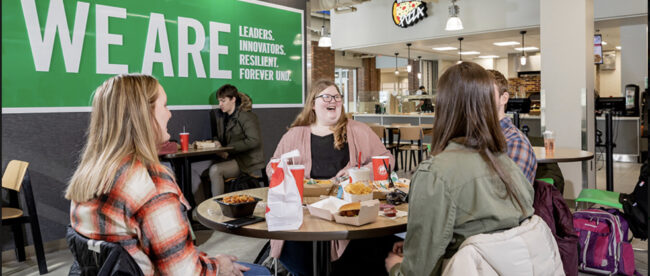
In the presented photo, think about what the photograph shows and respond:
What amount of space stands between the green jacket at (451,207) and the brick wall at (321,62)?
13818mm

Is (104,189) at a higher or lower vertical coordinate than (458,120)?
lower

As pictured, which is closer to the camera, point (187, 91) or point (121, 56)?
point (121, 56)

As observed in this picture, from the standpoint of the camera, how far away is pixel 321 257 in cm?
206

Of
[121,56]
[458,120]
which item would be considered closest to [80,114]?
[121,56]

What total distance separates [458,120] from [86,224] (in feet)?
3.74

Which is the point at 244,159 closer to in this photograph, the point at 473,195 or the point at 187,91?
the point at 187,91

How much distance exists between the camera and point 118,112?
142 centimetres

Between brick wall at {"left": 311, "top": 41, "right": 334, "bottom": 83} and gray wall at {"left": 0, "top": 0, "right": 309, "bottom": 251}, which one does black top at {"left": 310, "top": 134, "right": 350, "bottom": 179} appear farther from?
brick wall at {"left": 311, "top": 41, "right": 334, "bottom": 83}

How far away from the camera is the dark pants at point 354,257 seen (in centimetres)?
257

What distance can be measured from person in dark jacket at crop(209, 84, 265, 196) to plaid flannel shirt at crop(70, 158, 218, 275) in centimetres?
338

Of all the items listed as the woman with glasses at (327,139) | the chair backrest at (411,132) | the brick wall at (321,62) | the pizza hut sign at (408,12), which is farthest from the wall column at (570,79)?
the brick wall at (321,62)

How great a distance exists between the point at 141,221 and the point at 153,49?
3622 mm

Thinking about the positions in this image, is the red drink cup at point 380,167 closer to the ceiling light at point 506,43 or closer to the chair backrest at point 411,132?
the chair backrest at point 411,132

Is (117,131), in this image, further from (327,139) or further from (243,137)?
(243,137)
